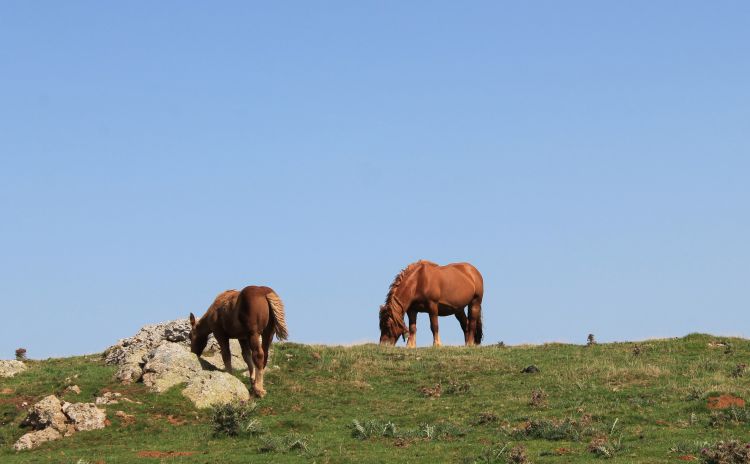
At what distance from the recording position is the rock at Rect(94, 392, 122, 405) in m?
25.6

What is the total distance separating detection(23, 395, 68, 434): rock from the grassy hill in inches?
18.9

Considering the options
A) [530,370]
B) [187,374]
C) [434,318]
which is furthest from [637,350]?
[187,374]

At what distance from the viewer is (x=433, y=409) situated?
87.5ft

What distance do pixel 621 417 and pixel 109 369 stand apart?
52.0 ft

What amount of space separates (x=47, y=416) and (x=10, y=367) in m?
8.88

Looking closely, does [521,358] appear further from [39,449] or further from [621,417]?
[39,449]

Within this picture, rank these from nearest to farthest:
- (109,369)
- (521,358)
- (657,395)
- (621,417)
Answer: (621,417) → (657,395) → (109,369) → (521,358)

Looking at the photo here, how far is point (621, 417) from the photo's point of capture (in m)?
24.1

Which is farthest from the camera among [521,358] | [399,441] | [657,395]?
[521,358]

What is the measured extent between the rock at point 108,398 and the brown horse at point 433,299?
15299 millimetres

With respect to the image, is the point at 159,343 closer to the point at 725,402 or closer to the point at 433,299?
the point at 433,299

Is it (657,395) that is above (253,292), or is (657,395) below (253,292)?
below

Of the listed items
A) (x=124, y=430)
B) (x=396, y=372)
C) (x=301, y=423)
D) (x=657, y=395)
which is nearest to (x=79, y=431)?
(x=124, y=430)

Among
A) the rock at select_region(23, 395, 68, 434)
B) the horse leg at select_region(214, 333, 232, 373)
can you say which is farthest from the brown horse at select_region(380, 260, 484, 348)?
the rock at select_region(23, 395, 68, 434)
